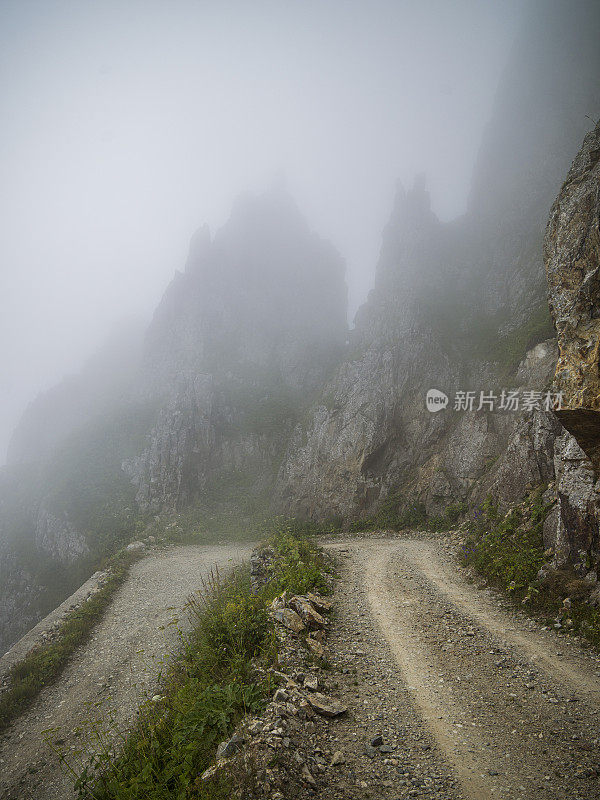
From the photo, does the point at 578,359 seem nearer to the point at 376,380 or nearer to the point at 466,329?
the point at 376,380

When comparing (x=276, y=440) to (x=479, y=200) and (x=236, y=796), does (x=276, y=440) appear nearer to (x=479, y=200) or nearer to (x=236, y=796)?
(x=236, y=796)

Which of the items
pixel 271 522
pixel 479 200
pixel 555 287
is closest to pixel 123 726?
pixel 555 287

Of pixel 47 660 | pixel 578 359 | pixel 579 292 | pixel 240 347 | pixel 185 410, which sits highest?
pixel 240 347

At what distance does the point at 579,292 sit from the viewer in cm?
1038

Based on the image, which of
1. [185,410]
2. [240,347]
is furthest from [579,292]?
[240,347]

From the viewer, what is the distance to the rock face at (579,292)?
346 inches

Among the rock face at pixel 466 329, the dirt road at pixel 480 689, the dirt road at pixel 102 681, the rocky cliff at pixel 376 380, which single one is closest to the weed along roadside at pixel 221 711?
the dirt road at pixel 102 681

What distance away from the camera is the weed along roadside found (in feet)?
15.3

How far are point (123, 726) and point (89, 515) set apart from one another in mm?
28984

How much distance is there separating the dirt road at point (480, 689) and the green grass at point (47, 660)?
398 inches

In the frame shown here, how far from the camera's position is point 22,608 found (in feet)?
92.3

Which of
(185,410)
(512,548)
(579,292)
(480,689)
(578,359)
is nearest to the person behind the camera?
(480,689)

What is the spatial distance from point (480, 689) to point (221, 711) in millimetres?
4707

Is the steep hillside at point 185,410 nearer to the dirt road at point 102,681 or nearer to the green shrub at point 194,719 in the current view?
the dirt road at point 102,681
